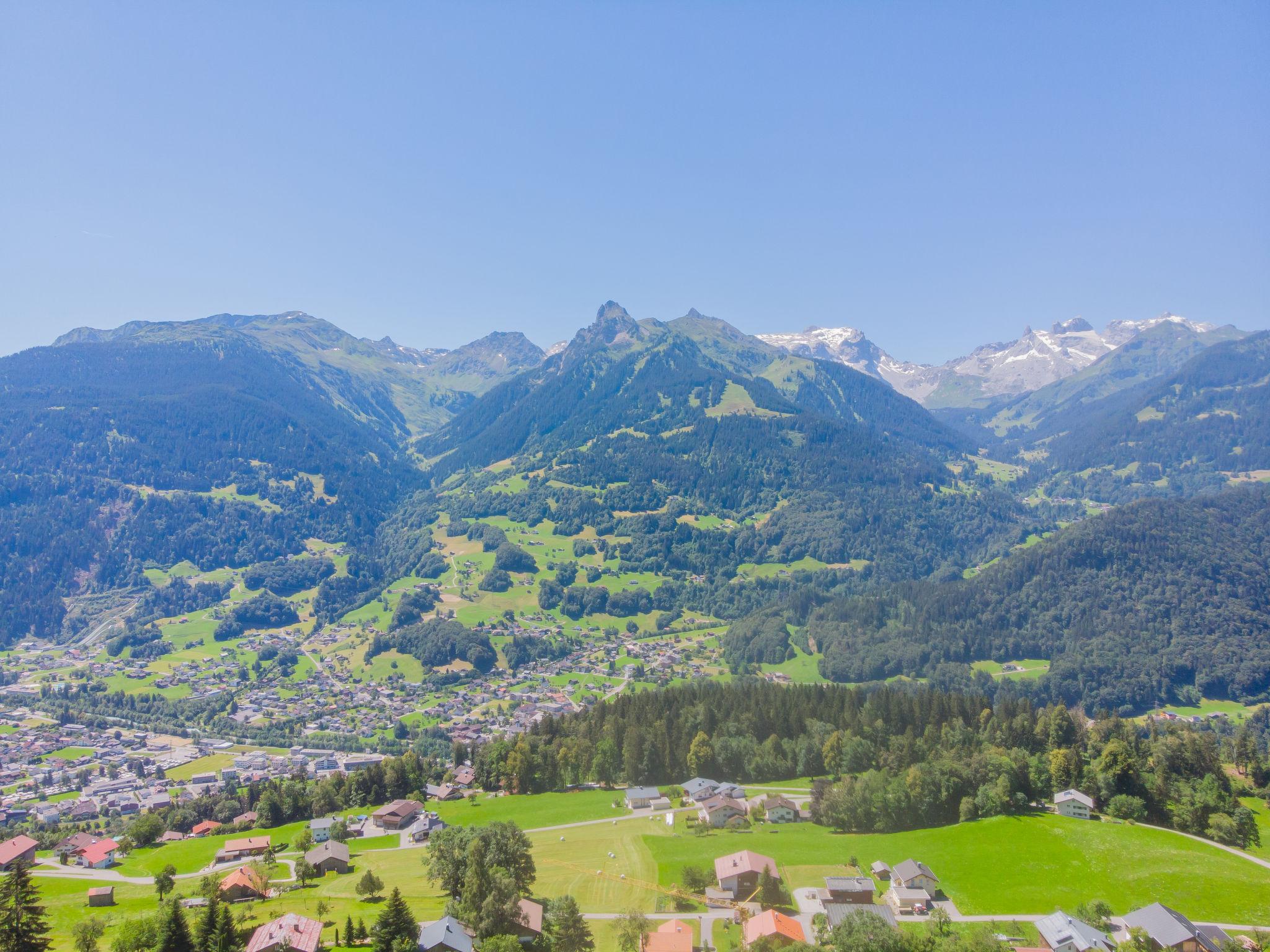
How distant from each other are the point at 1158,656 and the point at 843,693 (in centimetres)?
9573

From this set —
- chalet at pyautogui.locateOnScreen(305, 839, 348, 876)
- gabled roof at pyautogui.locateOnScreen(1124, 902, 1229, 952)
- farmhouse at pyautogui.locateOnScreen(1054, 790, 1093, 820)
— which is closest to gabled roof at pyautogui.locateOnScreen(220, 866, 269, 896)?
chalet at pyautogui.locateOnScreen(305, 839, 348, 876)

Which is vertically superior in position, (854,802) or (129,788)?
(854,802)

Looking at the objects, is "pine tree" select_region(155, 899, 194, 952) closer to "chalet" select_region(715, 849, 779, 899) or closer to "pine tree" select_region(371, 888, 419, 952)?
"pine tree" select_region(371, 888, 419, 952)

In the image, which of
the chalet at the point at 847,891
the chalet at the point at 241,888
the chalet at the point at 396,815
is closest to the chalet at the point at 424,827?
the chalet at the point at 396,815

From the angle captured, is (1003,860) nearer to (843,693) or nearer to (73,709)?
(843,693)

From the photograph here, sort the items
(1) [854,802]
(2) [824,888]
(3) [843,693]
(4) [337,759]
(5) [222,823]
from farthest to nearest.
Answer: (4) [337,759], (3) [843,693], (5) [222,823], (1) [854,802], (2) [824,888]

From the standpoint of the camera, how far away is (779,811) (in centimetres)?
6806

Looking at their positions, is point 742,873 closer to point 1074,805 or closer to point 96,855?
point 1074,805

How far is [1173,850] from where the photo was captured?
185 feet

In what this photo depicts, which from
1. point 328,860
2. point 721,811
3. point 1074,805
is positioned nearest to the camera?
point 328,860

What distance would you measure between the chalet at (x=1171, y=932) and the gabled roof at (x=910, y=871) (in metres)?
11.5

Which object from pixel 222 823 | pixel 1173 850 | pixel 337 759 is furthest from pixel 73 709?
pixel 1173 850

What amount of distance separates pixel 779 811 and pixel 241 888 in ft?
146

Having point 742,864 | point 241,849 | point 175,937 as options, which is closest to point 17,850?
point 241,849
